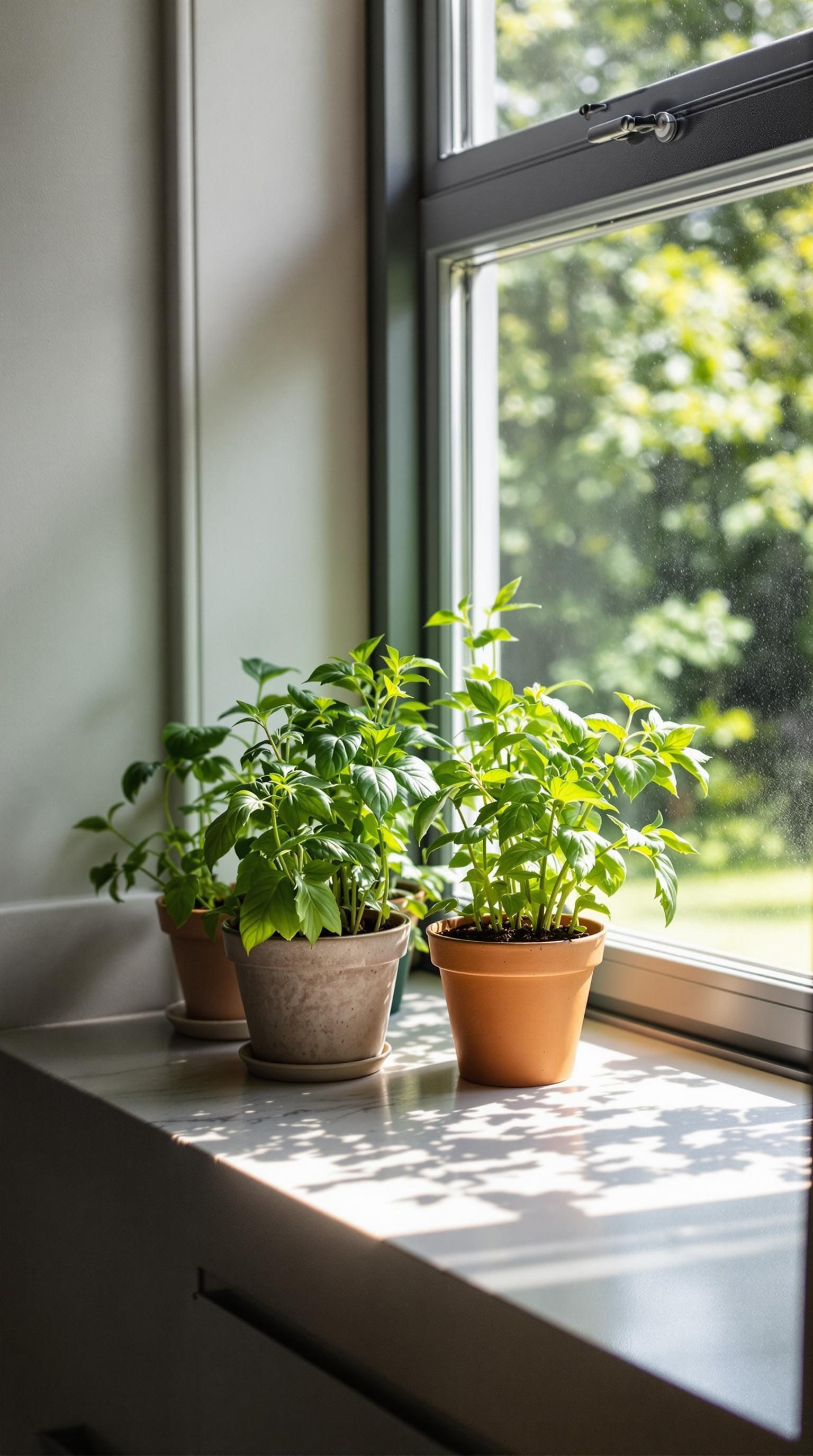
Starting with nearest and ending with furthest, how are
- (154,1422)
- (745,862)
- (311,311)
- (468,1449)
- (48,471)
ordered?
1. (468,1449)
2. (154,1422)
3. (745,862)
4. (48,471)
5. (311,311)

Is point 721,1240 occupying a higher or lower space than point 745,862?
lower

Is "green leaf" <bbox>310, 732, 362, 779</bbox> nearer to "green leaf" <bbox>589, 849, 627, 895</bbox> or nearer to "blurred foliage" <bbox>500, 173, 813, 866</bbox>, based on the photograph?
"green leaf" <bbox>589, 849, 627, 895</bbox>

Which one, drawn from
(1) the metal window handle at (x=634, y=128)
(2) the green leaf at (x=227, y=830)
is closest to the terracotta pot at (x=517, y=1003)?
(2) the green leaf at (x=227, y=830)

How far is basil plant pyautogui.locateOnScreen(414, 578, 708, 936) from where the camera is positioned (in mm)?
1305

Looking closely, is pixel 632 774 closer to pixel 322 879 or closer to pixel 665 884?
pixel 665 884

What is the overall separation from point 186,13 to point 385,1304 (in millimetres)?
1430

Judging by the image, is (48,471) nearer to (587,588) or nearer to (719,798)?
(587,588)

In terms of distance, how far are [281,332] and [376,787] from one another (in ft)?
2.37

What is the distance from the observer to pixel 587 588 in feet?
5.40

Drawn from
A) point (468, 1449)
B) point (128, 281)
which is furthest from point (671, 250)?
point (468, 1449)

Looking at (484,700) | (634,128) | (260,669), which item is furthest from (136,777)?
(634,128)

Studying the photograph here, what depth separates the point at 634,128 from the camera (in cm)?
146

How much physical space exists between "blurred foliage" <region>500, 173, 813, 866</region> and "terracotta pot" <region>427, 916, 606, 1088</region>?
0.25m

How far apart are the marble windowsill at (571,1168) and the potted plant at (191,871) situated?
50 mm
